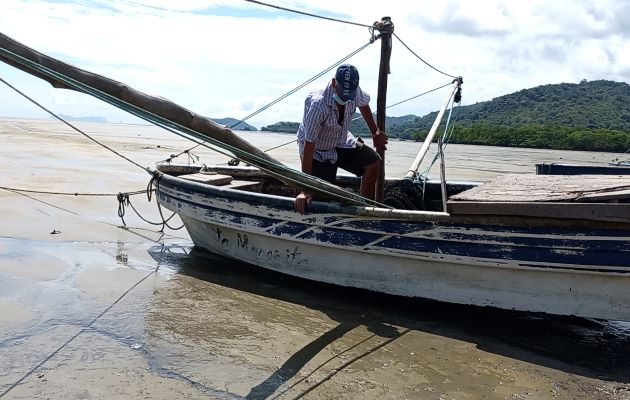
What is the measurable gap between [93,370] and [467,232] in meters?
3.09

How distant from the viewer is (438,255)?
533 centimetres

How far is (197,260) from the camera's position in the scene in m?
7.47

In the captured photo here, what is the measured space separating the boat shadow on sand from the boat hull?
9.4 inches

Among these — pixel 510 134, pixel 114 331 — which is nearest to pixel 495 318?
pixel 114 331

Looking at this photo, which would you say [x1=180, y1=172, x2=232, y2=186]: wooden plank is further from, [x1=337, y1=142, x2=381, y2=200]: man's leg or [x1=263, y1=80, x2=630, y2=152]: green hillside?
[x1=263, y1=80, x2=630, y2=152]: green hillside

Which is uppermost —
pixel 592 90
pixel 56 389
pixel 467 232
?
pixel 592 90

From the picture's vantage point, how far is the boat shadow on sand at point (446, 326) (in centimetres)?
474

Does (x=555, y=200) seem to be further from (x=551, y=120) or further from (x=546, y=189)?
(x=551, y=120)

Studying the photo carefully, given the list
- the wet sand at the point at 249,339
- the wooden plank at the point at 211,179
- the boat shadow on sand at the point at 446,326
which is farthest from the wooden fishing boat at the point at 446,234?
the wooden plank at the point at 211,179

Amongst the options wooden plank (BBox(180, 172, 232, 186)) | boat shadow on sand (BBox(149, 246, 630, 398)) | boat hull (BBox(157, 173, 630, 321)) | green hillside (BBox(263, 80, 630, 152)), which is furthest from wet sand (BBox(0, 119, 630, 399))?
green hillside (BBox(263, 80, 630, 152))

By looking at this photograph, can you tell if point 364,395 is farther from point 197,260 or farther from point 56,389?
point 197,260

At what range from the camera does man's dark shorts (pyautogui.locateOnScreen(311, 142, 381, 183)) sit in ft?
20.9

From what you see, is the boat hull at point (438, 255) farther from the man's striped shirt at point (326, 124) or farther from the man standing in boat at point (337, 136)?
the man's striped shirt at point (326, 124)

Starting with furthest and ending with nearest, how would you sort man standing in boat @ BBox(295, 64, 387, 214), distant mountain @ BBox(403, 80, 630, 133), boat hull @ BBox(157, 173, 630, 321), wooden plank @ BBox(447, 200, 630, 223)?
distant mountain @ BBox(403, 80, 630, 133) → man standing in boat @ BBox(295, 64, 387, 214) → boat hull @ BBox(157, 173, 630, 321) → wooden plank @ BBox(447, 200, 630, 223)
